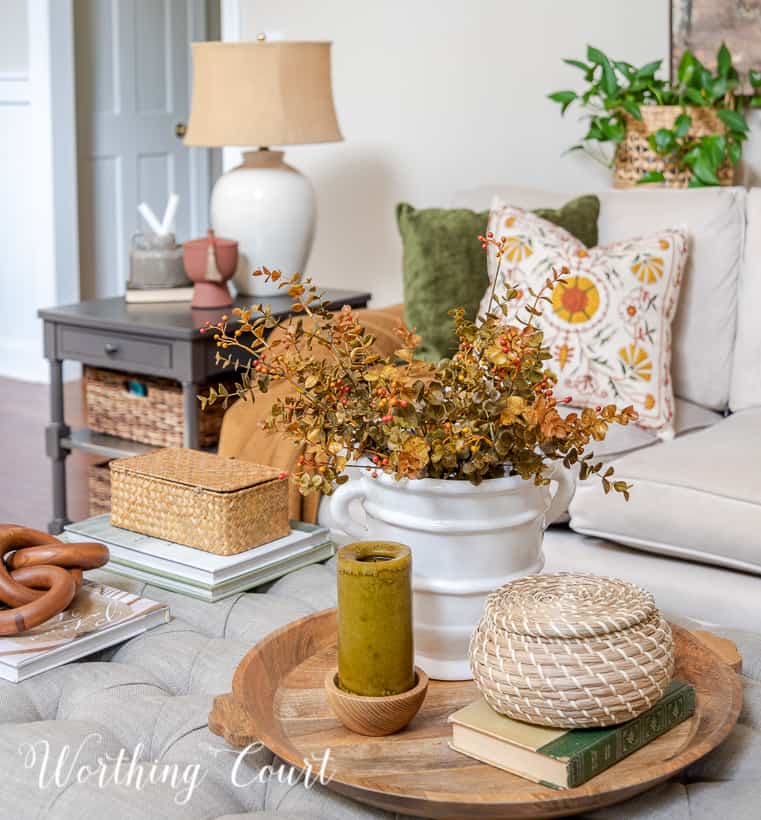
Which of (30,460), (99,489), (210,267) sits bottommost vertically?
(30,460)

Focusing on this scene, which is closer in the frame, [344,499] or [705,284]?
[344,499]

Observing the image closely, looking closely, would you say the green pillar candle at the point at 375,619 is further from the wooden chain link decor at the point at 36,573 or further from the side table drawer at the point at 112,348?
the side table drawer at the point at 112,348

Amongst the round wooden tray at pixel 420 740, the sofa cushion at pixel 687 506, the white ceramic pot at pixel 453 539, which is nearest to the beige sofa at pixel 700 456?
the sofa cushion at pixel 687 506

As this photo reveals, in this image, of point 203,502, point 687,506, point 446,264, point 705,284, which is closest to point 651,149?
point 705,284

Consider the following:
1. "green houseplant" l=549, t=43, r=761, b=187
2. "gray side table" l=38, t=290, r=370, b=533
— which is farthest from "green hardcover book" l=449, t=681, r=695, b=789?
"green houseplant" l=549, t=43, r=761, b=187

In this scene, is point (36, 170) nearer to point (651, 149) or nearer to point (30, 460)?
point (30, 460)

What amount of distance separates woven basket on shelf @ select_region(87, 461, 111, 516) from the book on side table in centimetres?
147

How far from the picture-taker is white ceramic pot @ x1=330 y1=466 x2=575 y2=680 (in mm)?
1093

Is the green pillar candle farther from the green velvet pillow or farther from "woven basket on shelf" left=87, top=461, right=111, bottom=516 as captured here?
"woven basket on shelf" left=87, top=461, right=111, bottom=516

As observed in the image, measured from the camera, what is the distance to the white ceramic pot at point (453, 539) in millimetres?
1093

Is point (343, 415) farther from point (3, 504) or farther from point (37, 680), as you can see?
point (3, 504)

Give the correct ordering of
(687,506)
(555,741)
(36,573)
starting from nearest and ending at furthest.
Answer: (555,741) < (36,573) < (687,506)

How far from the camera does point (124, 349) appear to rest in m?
2.67

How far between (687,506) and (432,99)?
1976 mm
